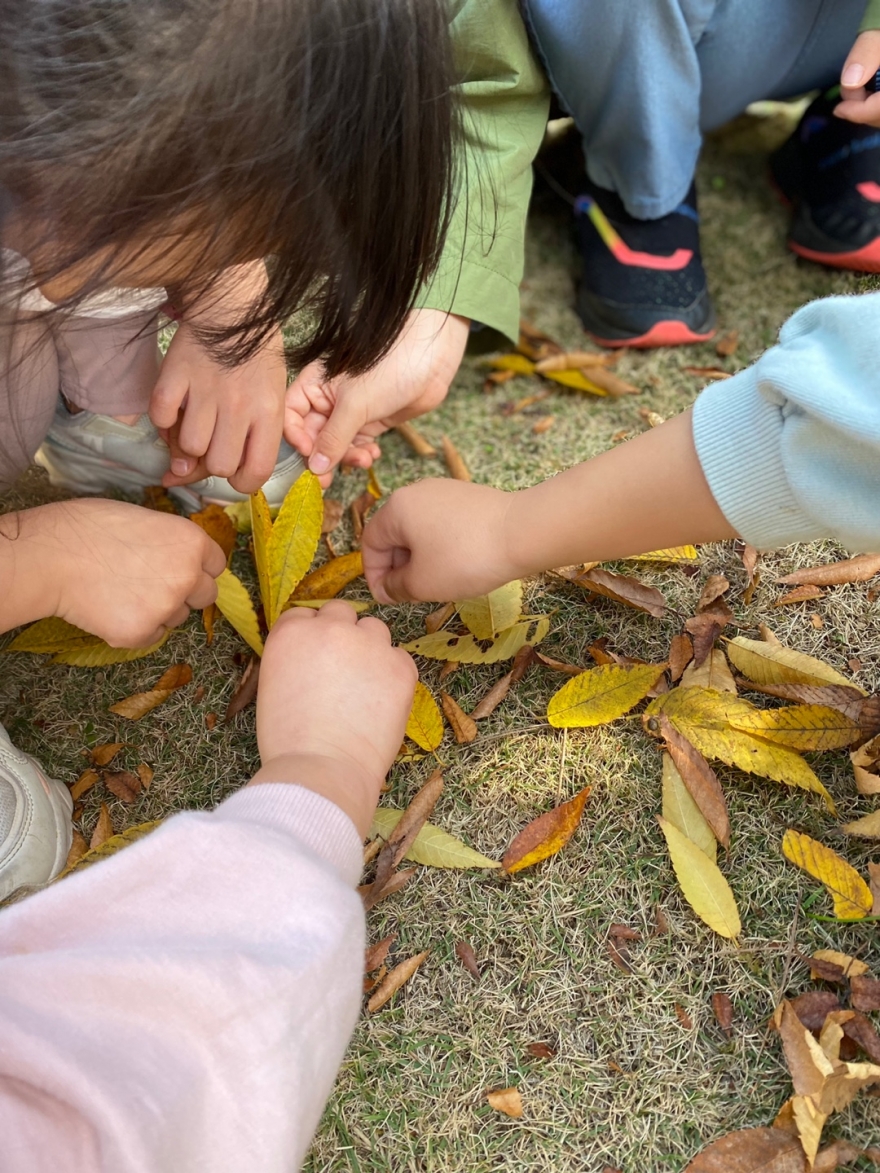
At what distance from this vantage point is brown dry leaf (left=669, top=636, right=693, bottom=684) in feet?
4.07

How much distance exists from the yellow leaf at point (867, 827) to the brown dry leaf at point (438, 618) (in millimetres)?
550

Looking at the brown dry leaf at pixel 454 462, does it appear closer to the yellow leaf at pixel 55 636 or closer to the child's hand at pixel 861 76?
the yellow leaf at pixel 55 636

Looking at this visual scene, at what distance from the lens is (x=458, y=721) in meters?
1.23

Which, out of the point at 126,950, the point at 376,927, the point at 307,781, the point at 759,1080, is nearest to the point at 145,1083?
the point at 126,950

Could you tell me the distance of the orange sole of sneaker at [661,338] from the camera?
5.49ft

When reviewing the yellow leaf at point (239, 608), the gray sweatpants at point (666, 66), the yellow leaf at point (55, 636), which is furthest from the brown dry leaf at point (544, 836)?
the gray sweatpants at point (666, 66)

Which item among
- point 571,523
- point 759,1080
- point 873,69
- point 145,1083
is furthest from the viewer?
point 873,69

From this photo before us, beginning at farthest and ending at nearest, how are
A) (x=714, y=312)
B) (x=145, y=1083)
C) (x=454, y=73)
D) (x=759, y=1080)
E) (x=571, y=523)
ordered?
(x=714, y=312), (x=571, y=523), (x=759, y=1080), (x=454, y=73), (x=145, y=1083)

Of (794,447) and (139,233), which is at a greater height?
(139,233)

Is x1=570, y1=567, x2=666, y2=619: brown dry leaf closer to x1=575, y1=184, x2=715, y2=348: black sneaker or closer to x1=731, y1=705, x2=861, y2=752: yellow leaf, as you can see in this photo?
x1=731, y1=705, x2=861, y2=752: yellow leaf

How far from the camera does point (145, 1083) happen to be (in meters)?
0.73

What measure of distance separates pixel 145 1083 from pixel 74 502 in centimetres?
75

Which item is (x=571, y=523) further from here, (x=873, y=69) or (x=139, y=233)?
(x=873, y=69)

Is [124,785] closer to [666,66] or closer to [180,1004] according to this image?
[180,1004]
